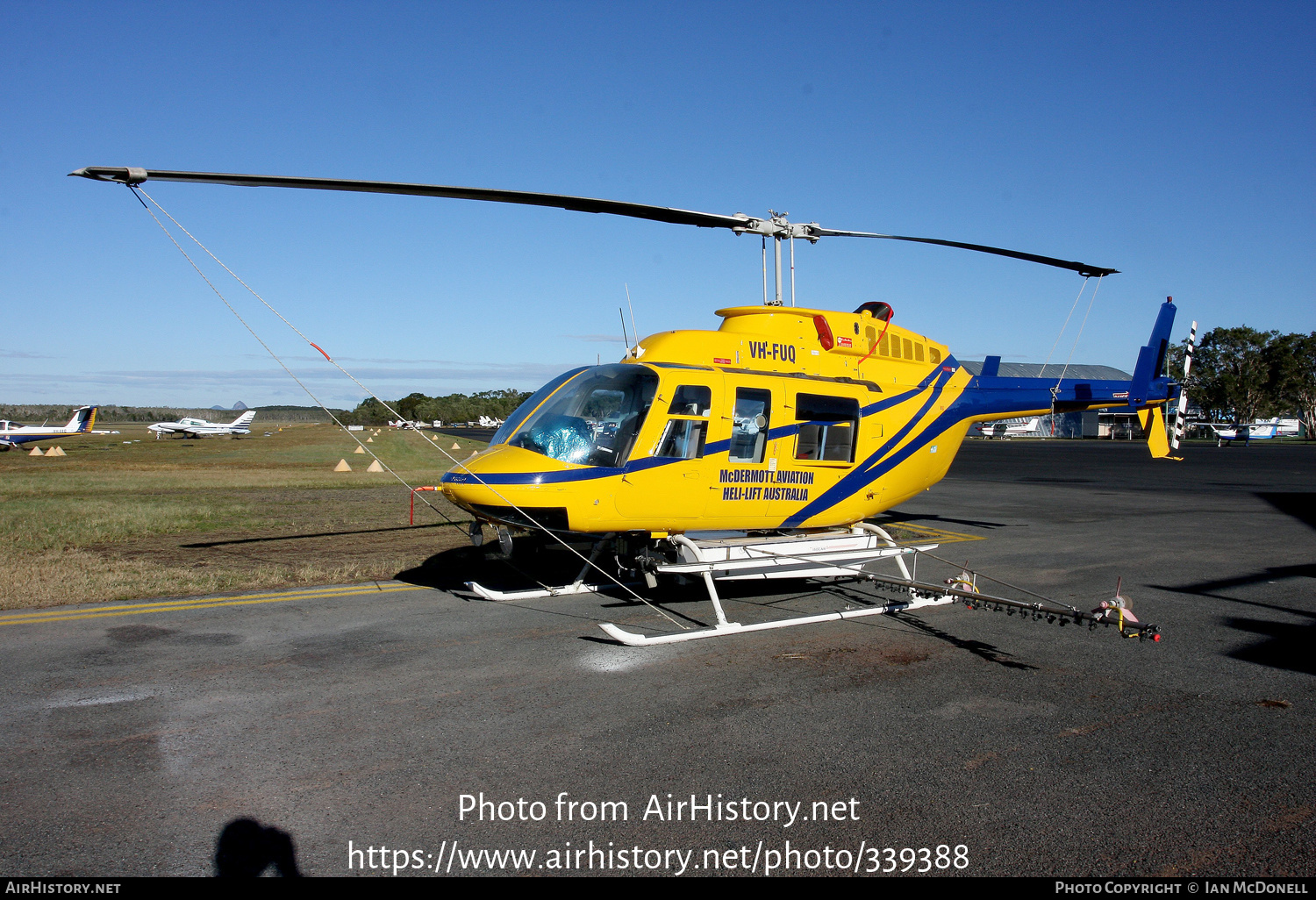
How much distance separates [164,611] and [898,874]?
27.5ft

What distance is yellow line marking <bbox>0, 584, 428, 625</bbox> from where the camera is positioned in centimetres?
836

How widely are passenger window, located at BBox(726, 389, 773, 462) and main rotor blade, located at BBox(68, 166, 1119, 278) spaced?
1941 millimetres

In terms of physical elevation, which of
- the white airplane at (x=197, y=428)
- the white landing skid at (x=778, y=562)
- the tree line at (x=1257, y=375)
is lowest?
the white airplane at (x=197, y=428)

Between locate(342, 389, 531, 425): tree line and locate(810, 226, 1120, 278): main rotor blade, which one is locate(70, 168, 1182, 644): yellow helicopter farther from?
locate(342, 389, 531, 425): tree line

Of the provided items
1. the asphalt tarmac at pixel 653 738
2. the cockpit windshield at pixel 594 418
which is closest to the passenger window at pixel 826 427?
the asphalt tarmac at pixel 653 738

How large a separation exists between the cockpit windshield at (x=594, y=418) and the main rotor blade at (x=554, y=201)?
1.65 meters

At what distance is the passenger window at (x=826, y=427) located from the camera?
9109 mm

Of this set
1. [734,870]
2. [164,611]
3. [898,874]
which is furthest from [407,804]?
[164,611]

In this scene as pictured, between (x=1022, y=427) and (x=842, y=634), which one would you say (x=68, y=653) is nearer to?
(x=842, y=634)

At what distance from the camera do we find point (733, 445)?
8.63m

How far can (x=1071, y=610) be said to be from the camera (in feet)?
20.8

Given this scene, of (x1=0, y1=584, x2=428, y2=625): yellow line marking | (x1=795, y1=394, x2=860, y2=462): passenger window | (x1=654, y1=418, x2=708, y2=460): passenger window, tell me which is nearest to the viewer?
(x1=654, y1=418, x2=708, y2=460): passenger window

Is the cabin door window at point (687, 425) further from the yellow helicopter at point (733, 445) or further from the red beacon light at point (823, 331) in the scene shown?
the red beacon light at point (823, 331)

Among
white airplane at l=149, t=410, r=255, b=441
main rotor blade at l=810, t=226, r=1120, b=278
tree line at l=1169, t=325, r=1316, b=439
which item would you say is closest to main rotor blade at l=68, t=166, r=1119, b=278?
main rotor blade at l=810, t=226, r=1120, b=278
